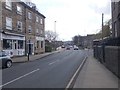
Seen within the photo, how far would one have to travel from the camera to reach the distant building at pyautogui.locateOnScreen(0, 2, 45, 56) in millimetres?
36906

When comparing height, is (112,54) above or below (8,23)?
below

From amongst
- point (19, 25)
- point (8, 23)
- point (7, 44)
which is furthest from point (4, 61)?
point (19, 25)

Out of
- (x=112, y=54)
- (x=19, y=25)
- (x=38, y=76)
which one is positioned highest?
(x=19, y=25)

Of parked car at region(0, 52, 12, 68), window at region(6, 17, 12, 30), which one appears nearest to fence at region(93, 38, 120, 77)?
parked car at region(0, 52, 12, 68)

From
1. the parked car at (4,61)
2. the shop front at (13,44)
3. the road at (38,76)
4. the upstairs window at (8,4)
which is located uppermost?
the upstairs window at (8,4)

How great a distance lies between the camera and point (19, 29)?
43625 mm

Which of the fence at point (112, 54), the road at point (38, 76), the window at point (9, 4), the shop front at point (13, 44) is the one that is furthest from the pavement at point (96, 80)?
the window at point (9, 4)

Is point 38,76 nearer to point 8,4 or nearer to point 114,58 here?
point 114,58

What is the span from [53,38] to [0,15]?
8031 cm

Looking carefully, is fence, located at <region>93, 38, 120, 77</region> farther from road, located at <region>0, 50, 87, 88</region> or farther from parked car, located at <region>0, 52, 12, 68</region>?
parked car, located at <region>0, 52, 12, 68</region>

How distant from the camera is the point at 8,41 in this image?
38.7 meters

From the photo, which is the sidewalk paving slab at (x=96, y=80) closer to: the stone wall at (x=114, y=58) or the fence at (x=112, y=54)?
the stone wall at (x=114, y=58)

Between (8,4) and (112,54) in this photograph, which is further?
(8,4)

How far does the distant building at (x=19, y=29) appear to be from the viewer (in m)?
36.9
